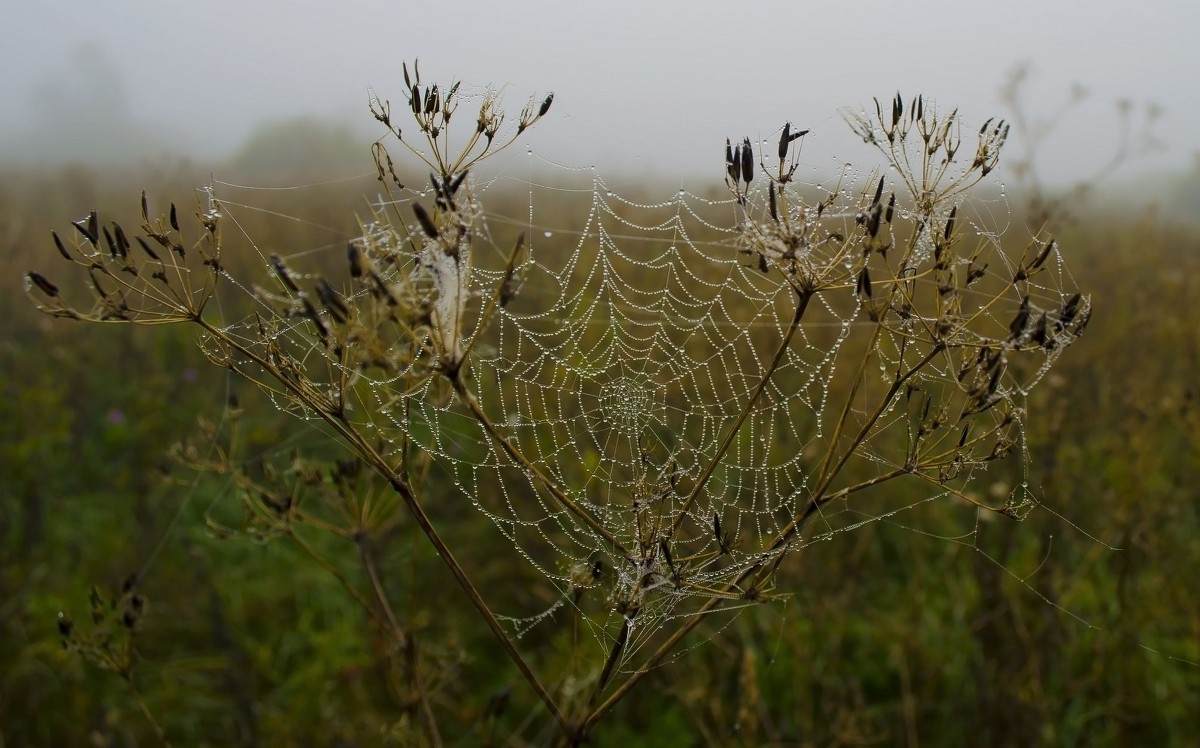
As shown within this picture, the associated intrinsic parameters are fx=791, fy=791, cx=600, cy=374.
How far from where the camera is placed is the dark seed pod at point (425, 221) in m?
0.95

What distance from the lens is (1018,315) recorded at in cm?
109

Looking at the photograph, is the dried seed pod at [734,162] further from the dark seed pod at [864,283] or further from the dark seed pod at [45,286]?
the dark seed pod at [45,286]

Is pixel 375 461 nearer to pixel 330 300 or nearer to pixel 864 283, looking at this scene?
pixel 330 300

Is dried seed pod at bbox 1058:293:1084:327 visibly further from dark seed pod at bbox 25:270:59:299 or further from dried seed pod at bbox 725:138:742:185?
dark seed pod at bbox 25:270:59:299

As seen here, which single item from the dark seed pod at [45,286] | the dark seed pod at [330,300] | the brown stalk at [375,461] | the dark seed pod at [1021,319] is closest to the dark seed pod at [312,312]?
the dark seed pod at [330,300]

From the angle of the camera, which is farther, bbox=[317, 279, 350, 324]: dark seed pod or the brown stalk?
the brown stalk

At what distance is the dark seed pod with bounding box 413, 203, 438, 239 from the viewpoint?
95cm

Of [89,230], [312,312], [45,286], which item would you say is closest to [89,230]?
[89,230]

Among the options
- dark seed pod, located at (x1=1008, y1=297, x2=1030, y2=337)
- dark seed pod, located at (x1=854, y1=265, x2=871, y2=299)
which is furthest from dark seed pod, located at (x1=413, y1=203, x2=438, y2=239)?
dark seed pod, located at (x1=1008, y1=297, x2=1030, y2=337)

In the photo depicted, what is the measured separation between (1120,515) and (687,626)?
2.57m

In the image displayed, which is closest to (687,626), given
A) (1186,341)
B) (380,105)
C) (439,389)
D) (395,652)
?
(439,389)

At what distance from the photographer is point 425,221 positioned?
0.98m

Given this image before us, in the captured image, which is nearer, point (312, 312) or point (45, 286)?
point (312, 312)

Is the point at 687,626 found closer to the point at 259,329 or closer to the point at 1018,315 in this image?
the point at 1018,315
